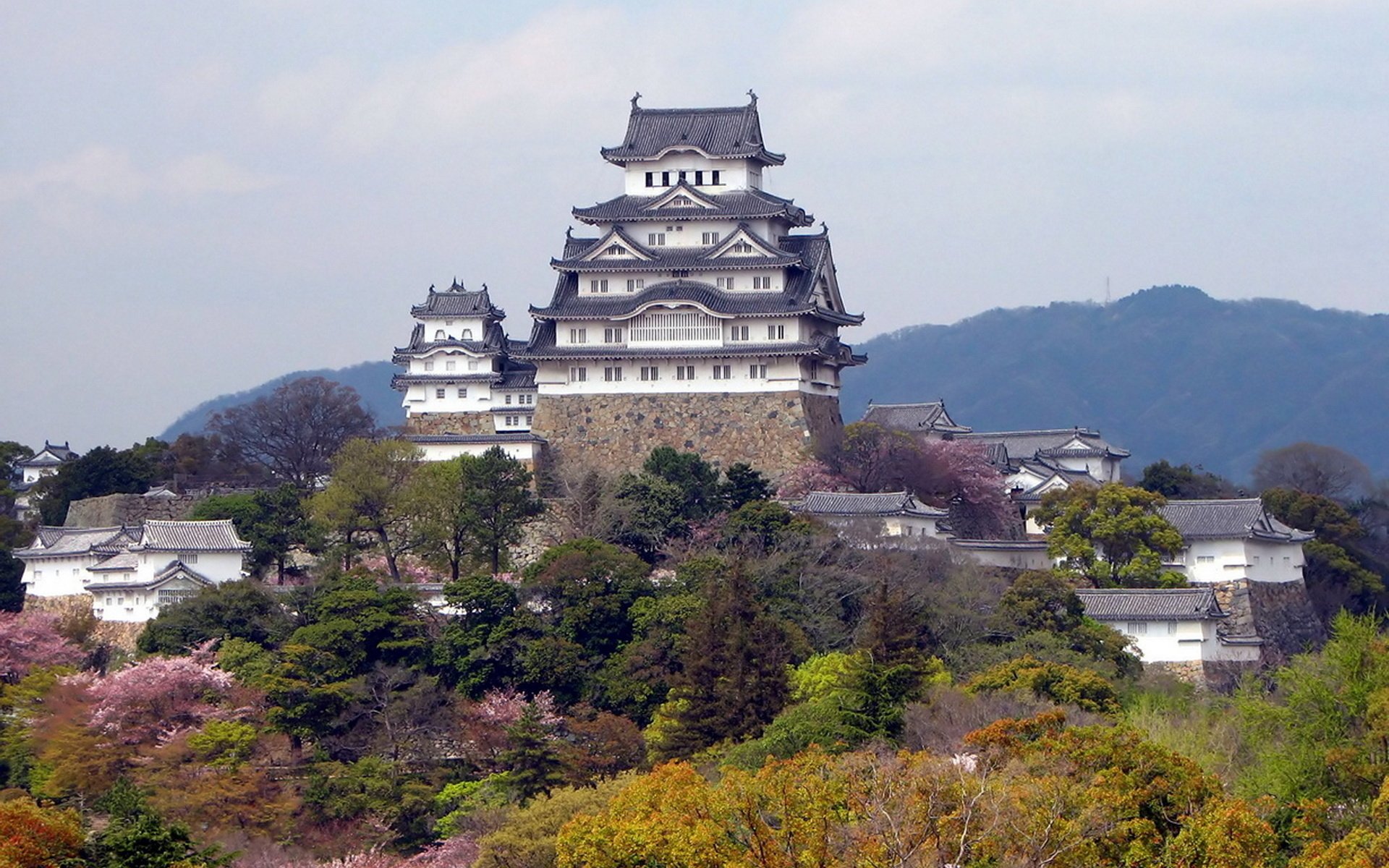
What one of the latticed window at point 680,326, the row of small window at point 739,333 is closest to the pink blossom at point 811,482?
the row of small window at point 739,333

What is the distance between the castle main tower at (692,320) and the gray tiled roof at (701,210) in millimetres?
39

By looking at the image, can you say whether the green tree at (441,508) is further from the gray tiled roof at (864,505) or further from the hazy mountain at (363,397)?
the hazy mountain at (363,397)

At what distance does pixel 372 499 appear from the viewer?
4031 centimetres

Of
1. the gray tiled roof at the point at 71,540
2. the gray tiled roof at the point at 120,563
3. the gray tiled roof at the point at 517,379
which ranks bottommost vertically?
the gray tiled roof at the point at 120,563

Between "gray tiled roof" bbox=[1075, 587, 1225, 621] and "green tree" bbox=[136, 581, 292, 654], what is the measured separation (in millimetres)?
13555

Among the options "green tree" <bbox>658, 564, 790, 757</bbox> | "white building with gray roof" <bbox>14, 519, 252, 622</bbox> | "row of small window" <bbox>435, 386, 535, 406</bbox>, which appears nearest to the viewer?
"green tree" <bbox>658, 564, 790, 757</bbox>

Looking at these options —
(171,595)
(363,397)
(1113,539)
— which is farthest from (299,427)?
(363,397)

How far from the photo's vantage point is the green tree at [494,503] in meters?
39.1

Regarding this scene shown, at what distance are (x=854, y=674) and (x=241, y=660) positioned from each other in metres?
10.9

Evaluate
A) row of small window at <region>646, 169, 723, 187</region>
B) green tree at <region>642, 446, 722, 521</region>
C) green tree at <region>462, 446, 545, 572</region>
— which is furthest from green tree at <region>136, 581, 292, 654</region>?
row of small window at <region>646, 169, 723, 187</region>

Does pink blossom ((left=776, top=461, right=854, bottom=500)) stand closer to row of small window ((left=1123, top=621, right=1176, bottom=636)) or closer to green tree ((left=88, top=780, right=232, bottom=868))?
row of small window ((left=1123, top=621, right=1176, bottom=636))

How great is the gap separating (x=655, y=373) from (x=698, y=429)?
1412 mm

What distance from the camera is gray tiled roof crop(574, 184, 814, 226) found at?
43.5 meters

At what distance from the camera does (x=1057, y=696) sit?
29938 millimetres
